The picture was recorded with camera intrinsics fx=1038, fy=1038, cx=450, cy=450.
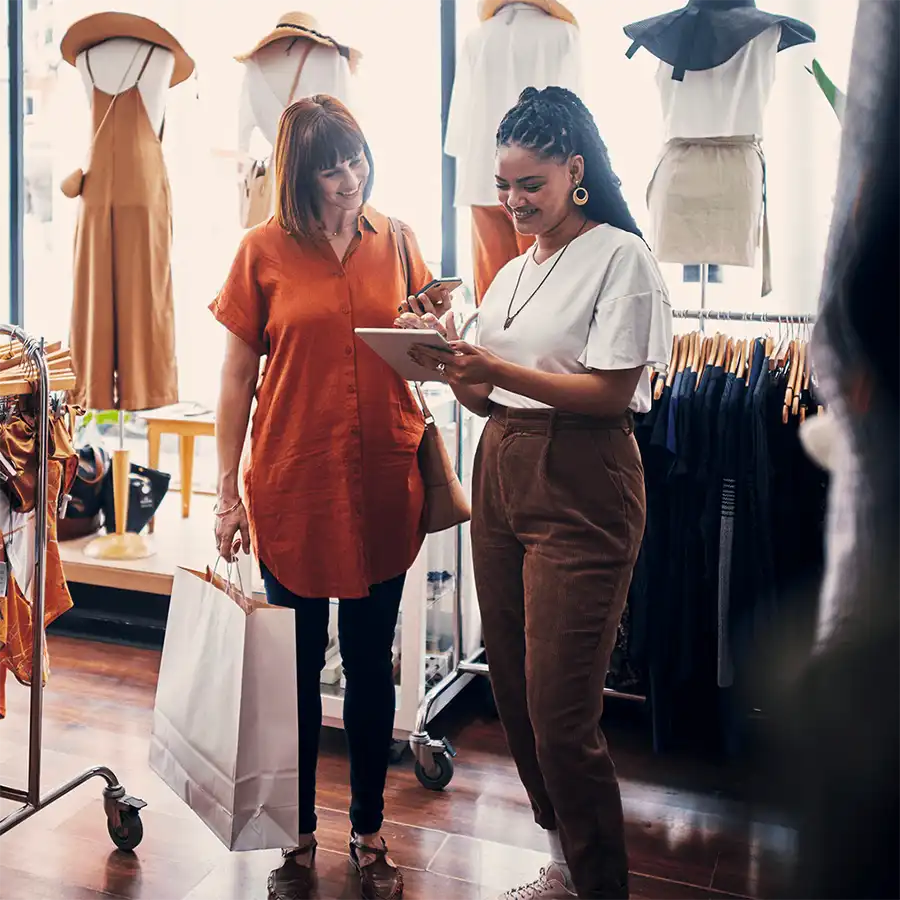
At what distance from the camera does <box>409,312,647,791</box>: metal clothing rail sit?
241cm

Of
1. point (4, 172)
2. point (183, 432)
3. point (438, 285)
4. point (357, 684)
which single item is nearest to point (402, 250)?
point (438, 285)

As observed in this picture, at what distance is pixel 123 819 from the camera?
6.86 feet

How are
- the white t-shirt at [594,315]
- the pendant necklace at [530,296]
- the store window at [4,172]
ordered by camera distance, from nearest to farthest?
the white t-shirt at [594,315] < the pendant necklace at [530,296] < the store window at [4,172]

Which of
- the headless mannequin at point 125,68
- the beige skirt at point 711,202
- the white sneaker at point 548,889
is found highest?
the headless mannequin at point 125,68

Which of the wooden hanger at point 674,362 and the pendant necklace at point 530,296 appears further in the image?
the wooden hanger at point 674,362

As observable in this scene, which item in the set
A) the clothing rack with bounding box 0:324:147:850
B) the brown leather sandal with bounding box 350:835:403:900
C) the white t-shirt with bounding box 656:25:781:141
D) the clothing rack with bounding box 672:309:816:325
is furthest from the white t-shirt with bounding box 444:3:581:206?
the brown leather sandal with bounding box 350:835:403:900

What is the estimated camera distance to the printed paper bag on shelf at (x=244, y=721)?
1.63m

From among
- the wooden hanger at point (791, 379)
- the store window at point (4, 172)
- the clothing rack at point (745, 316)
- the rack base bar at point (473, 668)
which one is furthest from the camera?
the store window at point (4, 172)

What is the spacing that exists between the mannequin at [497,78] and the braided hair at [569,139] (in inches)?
31.5

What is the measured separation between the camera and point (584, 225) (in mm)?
1683

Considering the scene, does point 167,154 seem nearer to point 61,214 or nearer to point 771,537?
point 61,214

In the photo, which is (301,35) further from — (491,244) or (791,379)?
(791,379)

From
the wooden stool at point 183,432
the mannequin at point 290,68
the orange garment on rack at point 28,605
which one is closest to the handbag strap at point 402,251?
the orange garment on rack at point 28,605

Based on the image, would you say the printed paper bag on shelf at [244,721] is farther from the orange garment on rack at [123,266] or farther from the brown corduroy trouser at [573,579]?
the orange garment on rack at [123,266]
